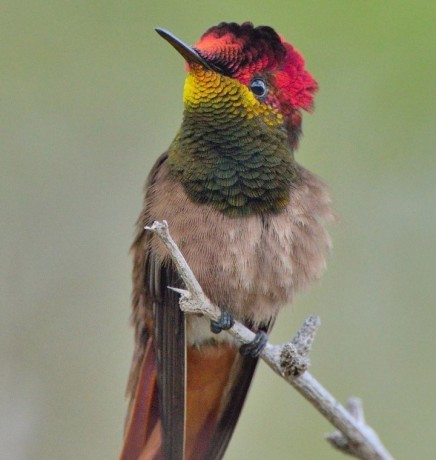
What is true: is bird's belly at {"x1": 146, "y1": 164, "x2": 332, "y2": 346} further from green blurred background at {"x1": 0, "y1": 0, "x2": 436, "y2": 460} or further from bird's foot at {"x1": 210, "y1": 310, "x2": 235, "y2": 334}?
green blurred background at {"x1": 0, "y1": 0, "x2": 436, "y2": 460}

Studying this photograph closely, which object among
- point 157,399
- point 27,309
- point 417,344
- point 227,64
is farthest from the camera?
point 417,344

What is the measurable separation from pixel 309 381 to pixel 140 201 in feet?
7.32

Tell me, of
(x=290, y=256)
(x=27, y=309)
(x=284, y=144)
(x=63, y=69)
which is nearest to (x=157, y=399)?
(x=290, y=256)

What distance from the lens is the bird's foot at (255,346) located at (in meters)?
3.40

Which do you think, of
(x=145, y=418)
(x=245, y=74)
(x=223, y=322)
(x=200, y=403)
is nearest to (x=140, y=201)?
(x=200, y=403)

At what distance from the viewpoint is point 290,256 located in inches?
133

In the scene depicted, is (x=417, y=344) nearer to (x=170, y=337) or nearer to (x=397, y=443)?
(x=397, y=443)

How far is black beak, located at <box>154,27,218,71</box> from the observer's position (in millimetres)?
3127

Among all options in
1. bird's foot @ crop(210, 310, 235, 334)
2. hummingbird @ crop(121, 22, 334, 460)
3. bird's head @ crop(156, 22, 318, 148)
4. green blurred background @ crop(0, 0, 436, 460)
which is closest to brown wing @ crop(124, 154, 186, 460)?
hummingbird @ crop(121, 22, 334, 460)

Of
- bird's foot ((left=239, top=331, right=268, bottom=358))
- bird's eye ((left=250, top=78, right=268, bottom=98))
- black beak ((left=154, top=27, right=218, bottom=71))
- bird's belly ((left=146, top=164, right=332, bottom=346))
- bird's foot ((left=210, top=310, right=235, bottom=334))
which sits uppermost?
bird's eye ((left=250, top=78, right=268, bottom=98))

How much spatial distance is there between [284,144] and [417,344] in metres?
2.06

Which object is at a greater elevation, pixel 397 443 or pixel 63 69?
pixel 63 69

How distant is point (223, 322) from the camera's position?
10.6 ft

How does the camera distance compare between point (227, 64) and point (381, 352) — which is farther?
point (381, 352)
